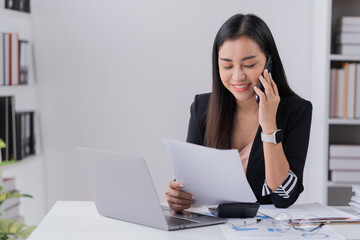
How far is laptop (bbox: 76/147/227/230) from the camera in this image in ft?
4.69

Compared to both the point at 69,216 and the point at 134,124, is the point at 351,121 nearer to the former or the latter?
the point at 134,124

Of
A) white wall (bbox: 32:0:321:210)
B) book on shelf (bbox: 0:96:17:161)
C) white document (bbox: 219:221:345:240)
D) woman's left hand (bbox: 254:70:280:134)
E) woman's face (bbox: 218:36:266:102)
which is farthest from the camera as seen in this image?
white wall (bbox: 32:0:321:210)

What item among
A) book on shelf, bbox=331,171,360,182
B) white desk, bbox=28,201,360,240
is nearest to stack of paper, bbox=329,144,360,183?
book on shelf, bbox=331,171,360,182

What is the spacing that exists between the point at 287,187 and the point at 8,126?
5.80 ft

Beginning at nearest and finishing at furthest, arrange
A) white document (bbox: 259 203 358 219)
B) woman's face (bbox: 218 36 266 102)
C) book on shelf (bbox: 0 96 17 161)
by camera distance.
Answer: white document (bbox: 259 203 358 219) < woman's face (bbox: 218 36 266 102) < book on shelf (bbox: 0 96 17 161)

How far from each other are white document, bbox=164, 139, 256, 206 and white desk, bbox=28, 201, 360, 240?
0.13m

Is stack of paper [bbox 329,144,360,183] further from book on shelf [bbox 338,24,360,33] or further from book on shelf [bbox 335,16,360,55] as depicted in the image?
book on shelf [bbox 338,24,360,33]

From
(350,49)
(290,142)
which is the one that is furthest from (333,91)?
(290,142)

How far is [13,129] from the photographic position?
3.00 metres

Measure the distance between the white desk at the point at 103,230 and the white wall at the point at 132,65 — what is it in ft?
5.98

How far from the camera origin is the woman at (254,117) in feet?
5.74

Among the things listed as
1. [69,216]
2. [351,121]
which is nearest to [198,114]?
[69,216]

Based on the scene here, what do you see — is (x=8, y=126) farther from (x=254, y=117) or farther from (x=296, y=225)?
(x=296, y=225)

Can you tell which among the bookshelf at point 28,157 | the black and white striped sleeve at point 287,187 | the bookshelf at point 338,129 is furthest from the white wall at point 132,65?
the black and white striped sleeve at point 287,187
